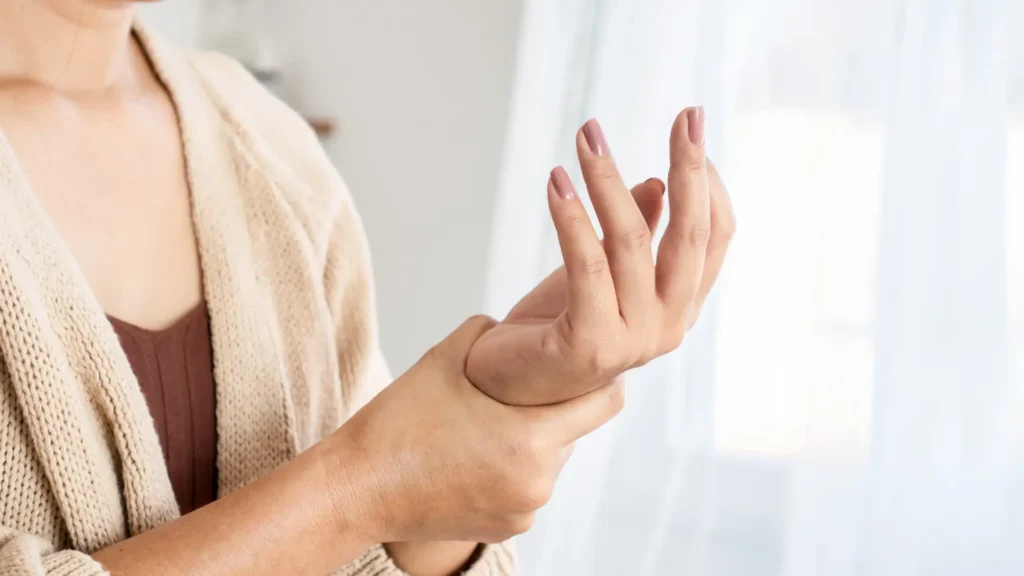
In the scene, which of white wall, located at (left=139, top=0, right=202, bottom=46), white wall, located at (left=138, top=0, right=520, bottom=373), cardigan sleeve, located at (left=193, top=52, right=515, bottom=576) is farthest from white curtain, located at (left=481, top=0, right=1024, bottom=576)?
white wall, located at (left=139, top=0, right=202, bottom=46)

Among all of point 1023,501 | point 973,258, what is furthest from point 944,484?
point 973,258

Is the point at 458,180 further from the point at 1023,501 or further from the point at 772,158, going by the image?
the point at 1023,501

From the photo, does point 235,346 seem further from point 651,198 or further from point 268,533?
point 651,198

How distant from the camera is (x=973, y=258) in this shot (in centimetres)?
97

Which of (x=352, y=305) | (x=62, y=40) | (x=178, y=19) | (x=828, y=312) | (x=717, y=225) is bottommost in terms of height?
(x=828, y=312)

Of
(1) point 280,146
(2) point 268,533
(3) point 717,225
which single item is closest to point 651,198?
(3) point 717,225

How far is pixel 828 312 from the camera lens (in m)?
1.06

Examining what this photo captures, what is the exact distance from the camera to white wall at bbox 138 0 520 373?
1584 millimetres

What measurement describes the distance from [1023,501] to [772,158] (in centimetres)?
52

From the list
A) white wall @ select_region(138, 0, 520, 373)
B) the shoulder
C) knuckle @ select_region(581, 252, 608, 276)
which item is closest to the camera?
knuckle @ select_region(581, 252, 608, 276)

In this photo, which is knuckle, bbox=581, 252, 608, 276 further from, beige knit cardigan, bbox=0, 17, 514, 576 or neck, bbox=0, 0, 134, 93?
neck, bbox=0, 0, 134, 93

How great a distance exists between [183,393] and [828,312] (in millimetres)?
826

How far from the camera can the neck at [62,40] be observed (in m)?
0.54

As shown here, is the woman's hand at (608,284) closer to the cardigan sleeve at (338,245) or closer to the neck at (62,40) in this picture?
the cardigan sleeve at (338,245)
